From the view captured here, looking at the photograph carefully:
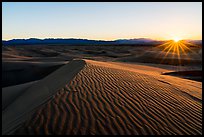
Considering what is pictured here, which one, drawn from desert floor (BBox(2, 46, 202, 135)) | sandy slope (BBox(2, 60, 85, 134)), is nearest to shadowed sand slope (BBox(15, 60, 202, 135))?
desert floor (BBox(2, 46, 202, 135))

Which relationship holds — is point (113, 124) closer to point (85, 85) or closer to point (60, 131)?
point (60, 131)

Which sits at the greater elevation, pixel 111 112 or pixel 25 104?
pixel 111 112

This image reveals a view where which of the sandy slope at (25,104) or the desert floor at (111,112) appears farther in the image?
the sandy slope at (25,104)

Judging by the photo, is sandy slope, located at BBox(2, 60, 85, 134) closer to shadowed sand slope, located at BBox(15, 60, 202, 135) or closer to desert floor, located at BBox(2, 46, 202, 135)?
desert floor, located at BBox(2, 46, 202, 135)

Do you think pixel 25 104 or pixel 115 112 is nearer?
pixel 115 112

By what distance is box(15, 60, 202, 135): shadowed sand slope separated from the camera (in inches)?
163

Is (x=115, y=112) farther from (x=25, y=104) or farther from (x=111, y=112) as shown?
(x=25, y=104)

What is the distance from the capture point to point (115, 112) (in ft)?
15.8

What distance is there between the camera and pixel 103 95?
5.85 m

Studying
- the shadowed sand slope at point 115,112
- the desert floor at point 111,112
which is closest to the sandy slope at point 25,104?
the desert floor at point 111,112

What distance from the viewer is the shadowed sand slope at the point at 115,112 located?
414 cm

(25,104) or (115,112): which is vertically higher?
(115,112)

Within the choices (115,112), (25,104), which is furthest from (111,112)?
(25,104)

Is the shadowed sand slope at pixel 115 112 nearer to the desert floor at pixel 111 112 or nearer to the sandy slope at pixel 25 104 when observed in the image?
the desert floor at pixel 111 112
